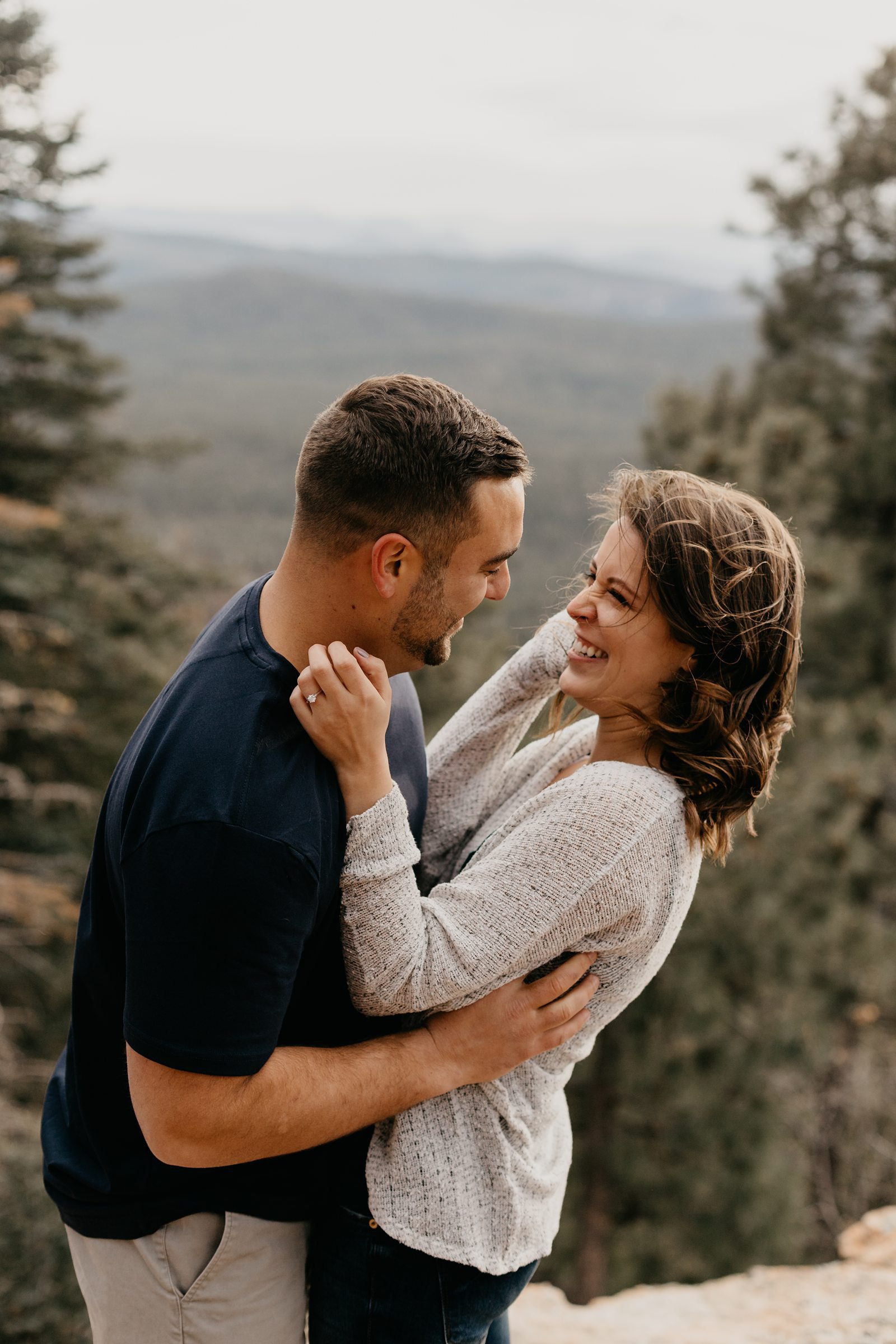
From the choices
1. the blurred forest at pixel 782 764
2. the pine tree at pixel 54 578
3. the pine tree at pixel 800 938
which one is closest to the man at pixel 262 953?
the blurred forest at pixel 782 764

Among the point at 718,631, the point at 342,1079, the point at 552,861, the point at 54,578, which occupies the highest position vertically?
the point at 718,631

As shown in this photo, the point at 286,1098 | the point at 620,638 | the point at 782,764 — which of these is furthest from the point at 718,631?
the point at 782,764

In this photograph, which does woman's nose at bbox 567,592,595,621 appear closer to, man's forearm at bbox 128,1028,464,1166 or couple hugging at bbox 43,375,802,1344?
couple hugging at bbox 43,375,802,1344

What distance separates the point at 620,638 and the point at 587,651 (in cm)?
8

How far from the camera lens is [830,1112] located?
10719mm

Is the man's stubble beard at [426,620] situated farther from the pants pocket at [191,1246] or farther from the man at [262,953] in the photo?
the pants pocket at [191,1246]

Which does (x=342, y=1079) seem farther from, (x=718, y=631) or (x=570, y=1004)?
(x=718, y=631)

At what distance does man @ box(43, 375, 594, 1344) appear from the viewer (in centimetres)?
141

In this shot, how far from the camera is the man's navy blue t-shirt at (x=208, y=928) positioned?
54.9 inches

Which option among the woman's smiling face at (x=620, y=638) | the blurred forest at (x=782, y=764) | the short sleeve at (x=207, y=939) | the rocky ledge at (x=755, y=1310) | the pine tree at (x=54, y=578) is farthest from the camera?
the pine tree at (x=54, y=578)

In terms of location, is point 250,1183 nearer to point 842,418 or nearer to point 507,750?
point 507,750

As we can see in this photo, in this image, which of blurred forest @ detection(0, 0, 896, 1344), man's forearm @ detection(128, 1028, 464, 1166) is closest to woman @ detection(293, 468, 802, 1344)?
man's forearm @ detection(128, 1028, 464, 1166)

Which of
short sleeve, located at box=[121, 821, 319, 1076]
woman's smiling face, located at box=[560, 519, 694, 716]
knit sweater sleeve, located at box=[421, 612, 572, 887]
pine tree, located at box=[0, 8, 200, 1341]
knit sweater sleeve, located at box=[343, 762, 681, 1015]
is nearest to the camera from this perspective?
short sleeve, located at box=[121, 821, 319, 1076]

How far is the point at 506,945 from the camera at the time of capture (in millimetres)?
1576
